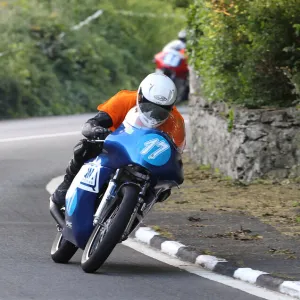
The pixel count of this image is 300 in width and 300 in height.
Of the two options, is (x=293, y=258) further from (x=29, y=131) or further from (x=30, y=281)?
(x=29, y=131)

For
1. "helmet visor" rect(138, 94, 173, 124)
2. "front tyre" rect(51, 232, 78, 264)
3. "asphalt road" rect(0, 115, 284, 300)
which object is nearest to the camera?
"asphalt road" rect(0, 115, 284, 300)

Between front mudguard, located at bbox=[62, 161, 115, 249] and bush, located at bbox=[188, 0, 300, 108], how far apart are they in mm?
5727

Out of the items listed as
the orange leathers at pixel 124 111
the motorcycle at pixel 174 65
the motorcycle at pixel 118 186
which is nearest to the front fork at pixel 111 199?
the motorcycle at pixel 118 186

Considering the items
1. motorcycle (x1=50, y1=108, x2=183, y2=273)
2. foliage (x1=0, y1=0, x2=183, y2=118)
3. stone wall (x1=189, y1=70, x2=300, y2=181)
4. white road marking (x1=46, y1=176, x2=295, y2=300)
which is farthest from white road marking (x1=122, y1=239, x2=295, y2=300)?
foliage (x1=0, y1=0, x2=183, y2=118)

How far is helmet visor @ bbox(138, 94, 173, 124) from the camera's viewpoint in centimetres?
1030

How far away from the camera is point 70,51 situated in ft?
105

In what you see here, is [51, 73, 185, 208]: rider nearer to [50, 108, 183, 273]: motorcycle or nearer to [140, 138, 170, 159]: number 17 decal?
[50, 108, 183, 273]: motorcycle

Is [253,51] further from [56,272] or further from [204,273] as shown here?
[56,272]

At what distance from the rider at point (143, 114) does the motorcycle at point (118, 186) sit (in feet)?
0.31

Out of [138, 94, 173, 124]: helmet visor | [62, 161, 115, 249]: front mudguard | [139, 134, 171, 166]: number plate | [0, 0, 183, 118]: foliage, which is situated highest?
[138, 94, 173, 124]: helmet visor

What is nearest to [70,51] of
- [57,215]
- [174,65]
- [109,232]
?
[174,65]

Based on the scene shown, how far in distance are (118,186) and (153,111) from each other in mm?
665

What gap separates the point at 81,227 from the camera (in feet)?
34.0

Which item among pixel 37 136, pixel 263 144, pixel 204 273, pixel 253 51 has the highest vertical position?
pixel 204 273
